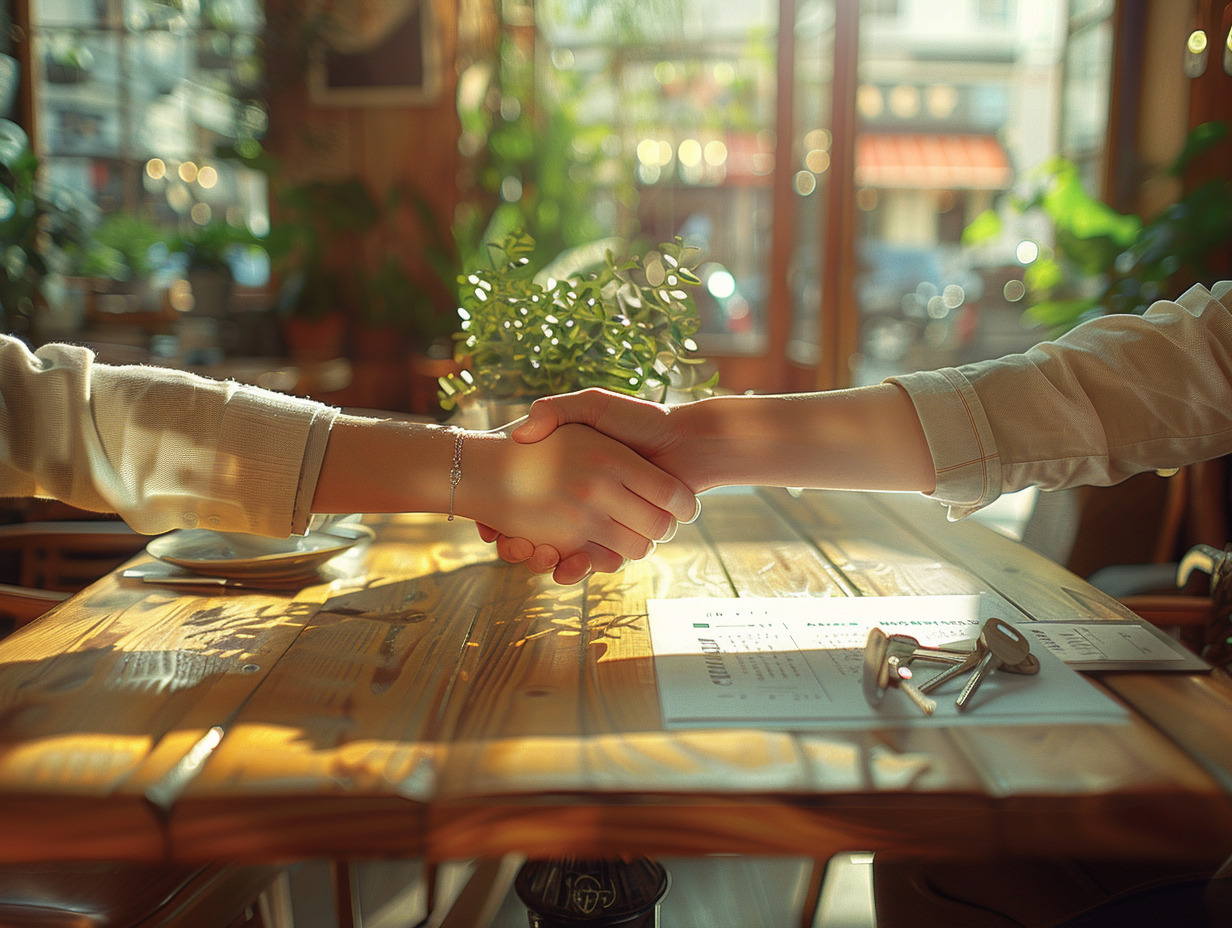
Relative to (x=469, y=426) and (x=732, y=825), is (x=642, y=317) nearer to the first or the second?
(x=469, y=426)

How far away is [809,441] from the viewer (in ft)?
3.70

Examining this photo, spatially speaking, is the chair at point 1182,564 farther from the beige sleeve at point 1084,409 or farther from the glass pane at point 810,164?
the glass pane at point 810,164

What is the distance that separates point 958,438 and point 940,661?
0.34 m

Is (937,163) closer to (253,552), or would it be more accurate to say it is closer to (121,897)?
(253,552)

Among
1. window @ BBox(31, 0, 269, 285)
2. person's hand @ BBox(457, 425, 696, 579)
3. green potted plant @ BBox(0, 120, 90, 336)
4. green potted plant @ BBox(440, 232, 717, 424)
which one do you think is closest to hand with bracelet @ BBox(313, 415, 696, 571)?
person's hand @ BBox(457, 425, 696, 579)

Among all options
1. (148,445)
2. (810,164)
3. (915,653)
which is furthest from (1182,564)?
(810,164)

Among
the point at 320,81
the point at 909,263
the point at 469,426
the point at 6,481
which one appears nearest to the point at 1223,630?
the point at 469,426

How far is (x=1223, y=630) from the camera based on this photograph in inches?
44.5

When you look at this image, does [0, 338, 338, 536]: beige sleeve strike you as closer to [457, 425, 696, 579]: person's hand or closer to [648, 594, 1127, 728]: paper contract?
[457, 425, 696, 579]: person's hand

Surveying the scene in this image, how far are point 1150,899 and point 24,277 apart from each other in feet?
13.1

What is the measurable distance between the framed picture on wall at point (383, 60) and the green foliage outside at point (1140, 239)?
9.11ft

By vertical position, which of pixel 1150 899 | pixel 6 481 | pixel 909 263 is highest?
pixel 909 263

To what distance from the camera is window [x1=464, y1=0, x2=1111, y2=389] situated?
4316mm

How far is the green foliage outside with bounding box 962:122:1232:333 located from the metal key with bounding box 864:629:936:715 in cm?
195
